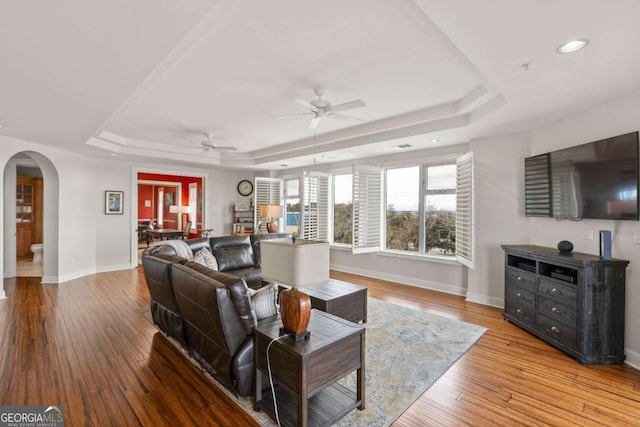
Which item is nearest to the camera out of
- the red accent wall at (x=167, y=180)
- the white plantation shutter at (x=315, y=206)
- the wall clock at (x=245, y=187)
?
the white plantation shutter at (x=315, y=206)

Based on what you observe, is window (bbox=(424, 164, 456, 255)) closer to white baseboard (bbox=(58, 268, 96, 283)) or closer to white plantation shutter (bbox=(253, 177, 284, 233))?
white plantation shutter (bbox=(253, 177, 284, 233))

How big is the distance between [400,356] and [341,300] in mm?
829

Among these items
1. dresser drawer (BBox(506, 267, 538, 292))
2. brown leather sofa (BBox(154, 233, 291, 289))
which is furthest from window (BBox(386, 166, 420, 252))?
brown leather sofa (BBox(154, 233, 291, 289))

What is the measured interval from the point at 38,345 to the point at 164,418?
202cm

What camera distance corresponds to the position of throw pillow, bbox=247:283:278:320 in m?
2.40

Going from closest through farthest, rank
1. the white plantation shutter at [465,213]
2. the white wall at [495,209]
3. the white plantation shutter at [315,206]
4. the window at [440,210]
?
the white wall at [495,209] < the white plantation shutter at [465,213] < the window at [440,210] < the white plantation shutter at [315,206]

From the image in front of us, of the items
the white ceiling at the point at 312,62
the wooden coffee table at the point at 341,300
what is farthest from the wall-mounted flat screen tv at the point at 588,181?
the wooden coffee table at the point at 341,300

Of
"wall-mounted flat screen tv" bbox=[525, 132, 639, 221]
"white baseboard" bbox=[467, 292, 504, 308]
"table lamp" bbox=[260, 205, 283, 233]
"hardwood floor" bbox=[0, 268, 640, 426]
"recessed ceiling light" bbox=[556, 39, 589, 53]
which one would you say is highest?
"recessed ceiling light" bbox=[556, 39, 589, 53]

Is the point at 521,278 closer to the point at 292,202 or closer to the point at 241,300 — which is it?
the point at 241,300

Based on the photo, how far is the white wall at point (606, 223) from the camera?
277 centimetres

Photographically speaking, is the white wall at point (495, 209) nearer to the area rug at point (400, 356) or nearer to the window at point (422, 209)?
the window at point (422, 209)

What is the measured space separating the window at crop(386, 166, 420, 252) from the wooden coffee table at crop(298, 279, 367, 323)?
241cm

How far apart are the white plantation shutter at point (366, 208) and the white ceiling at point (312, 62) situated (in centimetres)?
137

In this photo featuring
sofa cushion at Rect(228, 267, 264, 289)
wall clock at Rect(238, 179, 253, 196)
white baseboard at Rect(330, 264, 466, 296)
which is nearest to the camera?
sofa cushion at Rect(228, 267, 264, 289)
